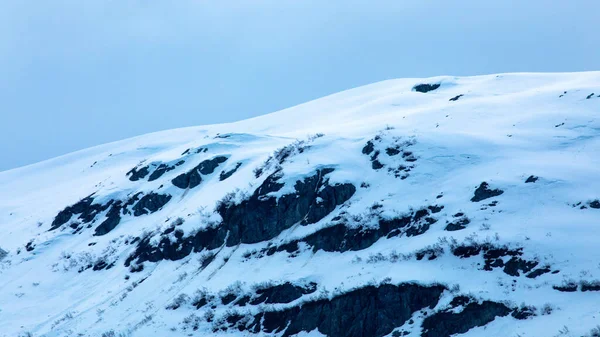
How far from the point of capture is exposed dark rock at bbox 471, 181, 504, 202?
36.8m

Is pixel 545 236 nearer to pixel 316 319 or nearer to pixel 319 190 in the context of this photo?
pixel 316 319

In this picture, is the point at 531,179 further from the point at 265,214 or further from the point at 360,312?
the point at 265,214

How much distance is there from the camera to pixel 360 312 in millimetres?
31750

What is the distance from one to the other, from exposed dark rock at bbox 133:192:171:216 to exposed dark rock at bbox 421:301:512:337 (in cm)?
3221

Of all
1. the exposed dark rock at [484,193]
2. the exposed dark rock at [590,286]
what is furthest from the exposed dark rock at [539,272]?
the exposed dark rock at [484,193]

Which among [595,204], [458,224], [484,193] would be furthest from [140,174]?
[595,204]

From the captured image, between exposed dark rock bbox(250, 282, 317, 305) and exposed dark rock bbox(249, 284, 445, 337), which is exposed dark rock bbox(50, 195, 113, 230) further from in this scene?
exposed dark rock bbox(249, 284, 445, 337)

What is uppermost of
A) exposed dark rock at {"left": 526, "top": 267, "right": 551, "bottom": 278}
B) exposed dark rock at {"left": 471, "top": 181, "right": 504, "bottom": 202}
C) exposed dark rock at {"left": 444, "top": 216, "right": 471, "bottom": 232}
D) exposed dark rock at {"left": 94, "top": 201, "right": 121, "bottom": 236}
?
exposed dark rock at {"left": 94, "top": 201, "right": 121, "bottom": 236}

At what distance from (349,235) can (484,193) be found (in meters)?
8.33

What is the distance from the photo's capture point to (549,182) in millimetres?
36344

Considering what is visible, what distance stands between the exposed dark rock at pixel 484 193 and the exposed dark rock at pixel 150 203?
94.2 ft

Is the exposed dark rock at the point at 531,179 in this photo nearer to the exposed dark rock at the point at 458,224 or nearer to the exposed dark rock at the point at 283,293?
the exposed dark rock at the point at 458,224

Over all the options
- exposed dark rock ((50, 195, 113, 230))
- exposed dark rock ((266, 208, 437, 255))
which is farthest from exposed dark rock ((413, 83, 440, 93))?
exposed dark rock ((266, 208, 437, 255))

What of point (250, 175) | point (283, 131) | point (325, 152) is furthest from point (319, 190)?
point (283, 131)
